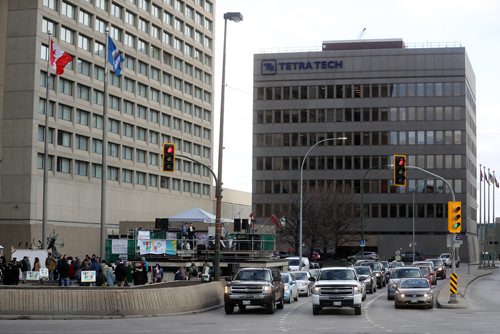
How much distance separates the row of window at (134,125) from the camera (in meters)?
72.1

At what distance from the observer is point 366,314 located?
3028cm

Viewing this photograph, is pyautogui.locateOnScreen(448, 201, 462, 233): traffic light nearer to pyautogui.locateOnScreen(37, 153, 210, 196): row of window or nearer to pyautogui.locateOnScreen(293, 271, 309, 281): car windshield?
pyautogui.locateOnScreen(293, 271, 309, 281): car windshield

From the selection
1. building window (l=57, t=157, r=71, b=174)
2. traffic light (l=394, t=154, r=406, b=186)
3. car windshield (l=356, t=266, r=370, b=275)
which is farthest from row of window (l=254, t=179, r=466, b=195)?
traffic light (l=394, t=154, r=406, b=186)

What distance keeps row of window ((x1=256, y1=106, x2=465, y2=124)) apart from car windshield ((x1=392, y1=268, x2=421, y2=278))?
2981 inches

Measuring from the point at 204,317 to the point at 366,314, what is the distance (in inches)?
245

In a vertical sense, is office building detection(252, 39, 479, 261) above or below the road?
above

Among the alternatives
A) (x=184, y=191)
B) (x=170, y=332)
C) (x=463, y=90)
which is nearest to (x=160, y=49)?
(x=184, y=191)

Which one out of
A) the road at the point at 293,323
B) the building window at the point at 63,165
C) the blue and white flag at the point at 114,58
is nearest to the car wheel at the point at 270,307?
the road at the point at 293,323

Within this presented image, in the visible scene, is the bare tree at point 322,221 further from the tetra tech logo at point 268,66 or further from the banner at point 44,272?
the banner at point 44,272

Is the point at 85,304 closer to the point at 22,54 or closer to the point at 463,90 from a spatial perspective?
the point at 22,54

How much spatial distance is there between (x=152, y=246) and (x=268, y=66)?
70.9 m

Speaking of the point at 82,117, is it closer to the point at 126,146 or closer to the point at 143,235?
the point at 126,146

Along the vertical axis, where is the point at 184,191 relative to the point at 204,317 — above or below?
above

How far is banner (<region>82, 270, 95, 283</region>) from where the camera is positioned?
34031 mm
